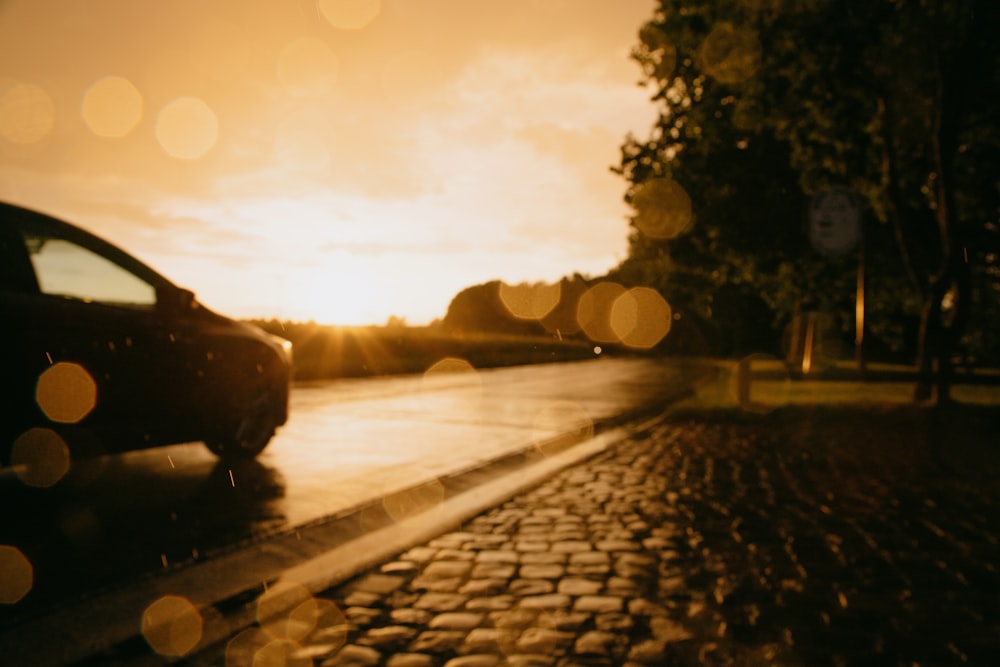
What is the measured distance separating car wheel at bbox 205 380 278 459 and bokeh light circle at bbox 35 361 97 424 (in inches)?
64.7

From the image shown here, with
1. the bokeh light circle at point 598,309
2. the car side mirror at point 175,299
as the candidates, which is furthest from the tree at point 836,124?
the bokeh light circle at point 598,309

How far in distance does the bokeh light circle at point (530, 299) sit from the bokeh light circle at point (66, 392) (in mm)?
92487

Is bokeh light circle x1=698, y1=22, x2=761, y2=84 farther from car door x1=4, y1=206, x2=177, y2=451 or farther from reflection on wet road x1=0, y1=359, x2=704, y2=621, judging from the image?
car door x1=4, y1=206, x2=177, y2=451

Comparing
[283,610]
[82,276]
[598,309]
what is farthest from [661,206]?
[598,309]

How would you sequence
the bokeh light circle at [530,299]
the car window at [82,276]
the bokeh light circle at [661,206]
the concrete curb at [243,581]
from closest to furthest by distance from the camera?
the concrete curb at [243,581]
the car window at [82,276]
the bokeh light circle at [661,206]
the bokeh light circle at [530,299]

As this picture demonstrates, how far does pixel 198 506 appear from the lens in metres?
6.40

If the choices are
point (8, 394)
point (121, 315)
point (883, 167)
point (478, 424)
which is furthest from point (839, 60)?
point (8, 394)

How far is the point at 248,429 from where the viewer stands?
8062 millimetres

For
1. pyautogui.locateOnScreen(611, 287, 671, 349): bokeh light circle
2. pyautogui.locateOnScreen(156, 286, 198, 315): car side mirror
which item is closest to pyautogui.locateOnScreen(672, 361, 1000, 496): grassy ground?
pyautogui.locateOnScreen(156, 286, 198, 315): car side mirror

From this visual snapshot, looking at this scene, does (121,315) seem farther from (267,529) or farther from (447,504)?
(447,504)

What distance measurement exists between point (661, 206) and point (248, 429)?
632 inches

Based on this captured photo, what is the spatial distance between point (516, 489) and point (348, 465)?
1878 millimetres

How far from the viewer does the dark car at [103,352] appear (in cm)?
562

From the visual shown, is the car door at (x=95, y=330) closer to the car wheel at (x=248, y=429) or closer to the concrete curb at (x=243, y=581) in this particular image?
the car wheel at (x=248, y=429)
